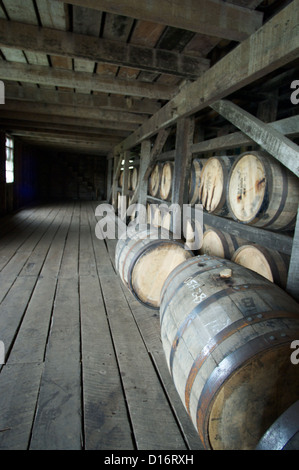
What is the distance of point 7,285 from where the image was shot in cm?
366

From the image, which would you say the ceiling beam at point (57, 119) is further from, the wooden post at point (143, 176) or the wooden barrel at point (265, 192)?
the wooden barrel at point (265, 192)

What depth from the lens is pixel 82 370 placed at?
2.13 meters

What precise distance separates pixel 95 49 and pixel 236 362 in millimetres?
3466

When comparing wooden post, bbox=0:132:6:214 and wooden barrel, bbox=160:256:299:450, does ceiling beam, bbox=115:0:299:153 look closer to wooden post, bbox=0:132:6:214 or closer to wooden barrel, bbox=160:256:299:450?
wooden barrel, bbox=160:256:299:450

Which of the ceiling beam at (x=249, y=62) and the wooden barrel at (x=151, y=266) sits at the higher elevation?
the ceiling beam at (x=249, y=62)

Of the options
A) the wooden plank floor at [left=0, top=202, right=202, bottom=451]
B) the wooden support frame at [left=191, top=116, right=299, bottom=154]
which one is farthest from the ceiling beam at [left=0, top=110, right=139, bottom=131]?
the wooden plank floor at [left=0, top=202, right=202, bottom=451]

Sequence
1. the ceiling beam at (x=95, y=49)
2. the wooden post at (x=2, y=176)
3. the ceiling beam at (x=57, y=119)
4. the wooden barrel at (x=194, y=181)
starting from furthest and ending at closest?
the wooden post at (x=2, y=176), the ceiling beam at (x=57, y=119), the wooden barrel at (x=194, y=181), the ceiling beam at (x=95, y=49)

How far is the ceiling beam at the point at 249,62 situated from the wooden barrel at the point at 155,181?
6.03 feet

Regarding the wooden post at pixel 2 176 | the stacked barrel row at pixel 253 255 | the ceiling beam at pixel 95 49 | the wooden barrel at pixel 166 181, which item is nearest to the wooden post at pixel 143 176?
the wooden barrel at pixel 166 181

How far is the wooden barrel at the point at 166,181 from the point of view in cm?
520

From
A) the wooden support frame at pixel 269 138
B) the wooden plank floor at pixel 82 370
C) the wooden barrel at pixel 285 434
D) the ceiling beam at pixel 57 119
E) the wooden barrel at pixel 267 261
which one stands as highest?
the ceiling beam at pixel 57 119

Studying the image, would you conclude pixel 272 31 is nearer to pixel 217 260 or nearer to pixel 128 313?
pixel 217 260

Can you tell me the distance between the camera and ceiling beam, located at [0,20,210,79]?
2.97m
